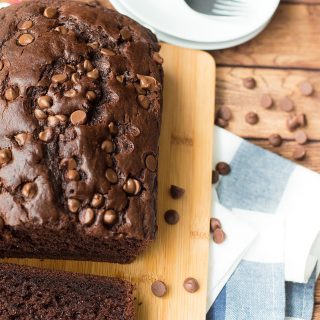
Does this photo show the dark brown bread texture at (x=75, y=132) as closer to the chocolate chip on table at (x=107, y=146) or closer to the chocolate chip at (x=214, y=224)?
the chocolate chip on table at (x=107, y=146)

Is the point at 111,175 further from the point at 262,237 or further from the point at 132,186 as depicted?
the point at 262,237

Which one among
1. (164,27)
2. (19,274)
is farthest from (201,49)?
(19,274)

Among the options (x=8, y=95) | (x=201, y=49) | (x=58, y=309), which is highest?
(x=8, y=95)

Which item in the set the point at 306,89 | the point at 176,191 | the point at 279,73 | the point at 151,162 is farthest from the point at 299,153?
the point at 151,162

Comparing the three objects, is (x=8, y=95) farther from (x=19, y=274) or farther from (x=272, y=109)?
(x=272, y=109)

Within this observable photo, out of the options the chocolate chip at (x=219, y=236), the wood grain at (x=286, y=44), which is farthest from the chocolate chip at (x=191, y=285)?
the wood grain at (x=286, y=44)

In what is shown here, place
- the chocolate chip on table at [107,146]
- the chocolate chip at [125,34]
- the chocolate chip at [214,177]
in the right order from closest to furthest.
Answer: the chocolate chip on table at [107,146] < the chocolate chip at [125,34] < the chocolate chip at [214,177]
